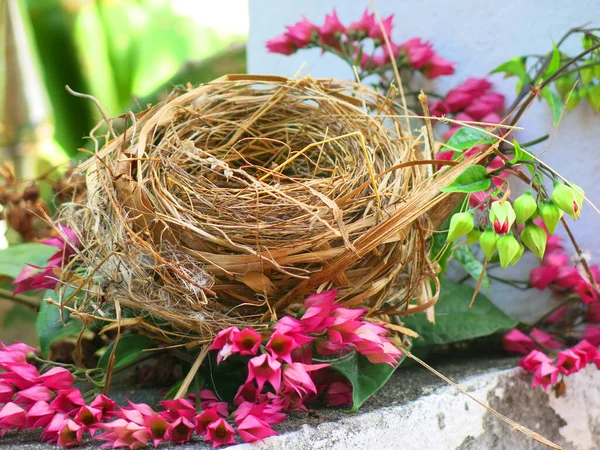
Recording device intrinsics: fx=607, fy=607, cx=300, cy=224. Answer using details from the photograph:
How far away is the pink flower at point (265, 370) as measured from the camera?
442 mm

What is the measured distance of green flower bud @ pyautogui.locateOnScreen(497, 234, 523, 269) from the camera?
18.1 inches

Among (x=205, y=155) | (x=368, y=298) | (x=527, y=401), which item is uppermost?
(x=205, y=155)

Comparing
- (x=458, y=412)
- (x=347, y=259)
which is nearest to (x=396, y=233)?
(x=347, y=259)

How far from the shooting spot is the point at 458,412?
551mm

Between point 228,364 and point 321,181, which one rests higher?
point 321,181

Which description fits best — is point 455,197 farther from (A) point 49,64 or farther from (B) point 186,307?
(A) point 49,64

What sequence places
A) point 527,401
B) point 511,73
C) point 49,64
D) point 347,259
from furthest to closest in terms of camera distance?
1. point 49,64
2. point 511,73
3. point 527,401
4. point 347,259

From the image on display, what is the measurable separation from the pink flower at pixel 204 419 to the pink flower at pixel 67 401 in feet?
0.30

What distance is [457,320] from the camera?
2.24 ft

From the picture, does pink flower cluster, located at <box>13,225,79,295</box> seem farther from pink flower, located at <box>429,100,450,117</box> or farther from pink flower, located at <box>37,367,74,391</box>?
pink flower, located at <box>429,100,450,117</box>

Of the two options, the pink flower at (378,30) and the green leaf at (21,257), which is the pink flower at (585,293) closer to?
the pink flower at (378,30)

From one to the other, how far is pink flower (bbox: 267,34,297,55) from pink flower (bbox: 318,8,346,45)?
4 cm

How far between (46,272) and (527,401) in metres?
0.50

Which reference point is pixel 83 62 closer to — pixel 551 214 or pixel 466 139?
pixel 466 139
